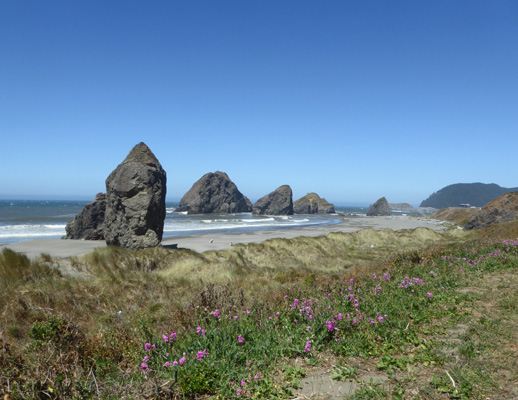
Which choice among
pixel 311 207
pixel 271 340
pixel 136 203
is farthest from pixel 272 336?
pixel 311 207

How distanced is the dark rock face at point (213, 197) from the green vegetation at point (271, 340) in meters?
105

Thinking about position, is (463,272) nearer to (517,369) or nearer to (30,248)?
(517,369)

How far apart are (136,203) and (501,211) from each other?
4006cm

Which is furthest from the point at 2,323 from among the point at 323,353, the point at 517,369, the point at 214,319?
the point at 517,369

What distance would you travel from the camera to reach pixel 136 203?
65.2ft

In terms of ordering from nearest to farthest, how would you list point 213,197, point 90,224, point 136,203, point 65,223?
1. point 136,203
2. point 90,224
3. point 65,223
4. point 213,197

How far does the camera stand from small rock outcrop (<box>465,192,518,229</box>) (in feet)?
120

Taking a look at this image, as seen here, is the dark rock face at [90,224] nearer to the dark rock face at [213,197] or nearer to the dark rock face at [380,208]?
the dark rock face at [213,197]

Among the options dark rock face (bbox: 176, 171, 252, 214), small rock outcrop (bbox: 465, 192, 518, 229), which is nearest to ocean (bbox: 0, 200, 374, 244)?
small rock outcrop (bbox: 465, 192, 518, 229)

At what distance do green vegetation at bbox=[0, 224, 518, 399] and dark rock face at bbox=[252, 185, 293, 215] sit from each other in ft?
340

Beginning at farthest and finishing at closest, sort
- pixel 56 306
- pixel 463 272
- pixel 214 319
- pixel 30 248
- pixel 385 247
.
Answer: pixel 385 247, pixel 30 248, pixel 463 272, pixel 56 306, pixel 214 319

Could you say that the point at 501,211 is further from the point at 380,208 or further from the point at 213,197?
the point at 213,197

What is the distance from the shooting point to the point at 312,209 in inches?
4970

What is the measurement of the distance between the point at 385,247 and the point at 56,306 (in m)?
22.4
